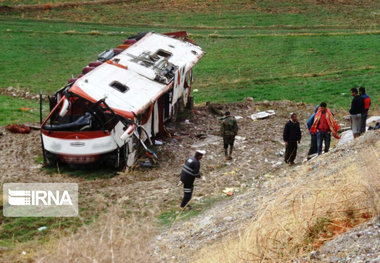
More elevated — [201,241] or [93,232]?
[93,232]

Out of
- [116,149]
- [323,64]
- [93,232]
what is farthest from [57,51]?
[93,232]

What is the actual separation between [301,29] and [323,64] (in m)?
12.4

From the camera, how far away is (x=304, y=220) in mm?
8805

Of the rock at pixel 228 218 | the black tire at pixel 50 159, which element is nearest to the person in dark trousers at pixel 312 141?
the rock at pixel 228 218

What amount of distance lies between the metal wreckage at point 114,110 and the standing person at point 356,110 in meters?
5.50

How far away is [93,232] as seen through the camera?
7176mm

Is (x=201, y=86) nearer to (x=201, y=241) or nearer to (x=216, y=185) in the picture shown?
(x=216, y=185)

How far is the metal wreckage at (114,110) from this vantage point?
15453 mm

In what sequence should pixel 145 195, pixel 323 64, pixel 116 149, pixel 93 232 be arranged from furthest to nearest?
1. pixel 323 64
2. pixel 116 149
3. pixel 145 195
4. pixel 93 232

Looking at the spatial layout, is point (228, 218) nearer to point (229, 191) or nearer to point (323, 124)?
point (229, 191)

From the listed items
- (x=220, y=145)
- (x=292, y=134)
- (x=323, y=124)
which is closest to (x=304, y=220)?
(x=323, y=124)

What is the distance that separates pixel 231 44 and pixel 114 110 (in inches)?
913

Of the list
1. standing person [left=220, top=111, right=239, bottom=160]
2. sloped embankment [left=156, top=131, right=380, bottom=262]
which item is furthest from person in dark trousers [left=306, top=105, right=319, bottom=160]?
sloped embankment [left=156, top=131, right=380, bottom=262]

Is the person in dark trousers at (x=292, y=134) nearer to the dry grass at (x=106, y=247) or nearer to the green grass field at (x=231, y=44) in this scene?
A: the green grass field at (x=231, y=44)
